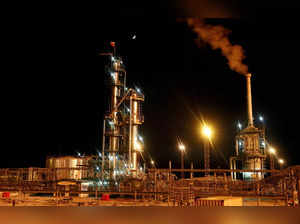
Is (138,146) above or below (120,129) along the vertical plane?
below

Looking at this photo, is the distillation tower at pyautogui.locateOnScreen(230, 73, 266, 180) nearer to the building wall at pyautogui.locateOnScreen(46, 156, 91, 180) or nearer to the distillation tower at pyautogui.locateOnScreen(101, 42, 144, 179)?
the distillation tower at pyautogui.locateOnScreen(101, 42, 144, 179)

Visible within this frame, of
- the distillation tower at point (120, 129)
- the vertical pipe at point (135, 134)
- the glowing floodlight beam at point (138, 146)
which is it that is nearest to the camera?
the distillation tower at point (120, 129)

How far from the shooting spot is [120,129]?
102ft

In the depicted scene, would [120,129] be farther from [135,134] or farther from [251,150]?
[251,150]

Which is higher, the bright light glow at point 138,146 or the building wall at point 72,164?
the bright light glow at point 138,146

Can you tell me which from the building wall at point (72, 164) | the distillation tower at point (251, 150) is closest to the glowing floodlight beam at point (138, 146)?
the building wall at point (72, 164)

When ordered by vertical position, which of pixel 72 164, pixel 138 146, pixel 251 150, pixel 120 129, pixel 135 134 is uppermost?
pixel 120 129

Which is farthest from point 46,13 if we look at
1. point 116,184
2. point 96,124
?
point 96,124

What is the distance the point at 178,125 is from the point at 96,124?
21397mm

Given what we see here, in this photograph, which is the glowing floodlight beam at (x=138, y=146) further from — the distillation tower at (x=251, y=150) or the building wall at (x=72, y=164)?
the distillation tower at (x=251, y=150)

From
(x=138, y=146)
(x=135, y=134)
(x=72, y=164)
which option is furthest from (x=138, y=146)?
(x=72, y=164)

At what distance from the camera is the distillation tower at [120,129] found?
28.3 meters

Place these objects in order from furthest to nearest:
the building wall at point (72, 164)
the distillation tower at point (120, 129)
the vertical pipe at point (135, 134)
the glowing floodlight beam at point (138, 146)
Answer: the glowing floodlight beam at point (138, 146), the vertical pipe at point (135, 134), the distillation tower at point (120, 129), the building wall at point (72, 164)

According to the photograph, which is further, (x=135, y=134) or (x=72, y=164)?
(x=135, y=134)
